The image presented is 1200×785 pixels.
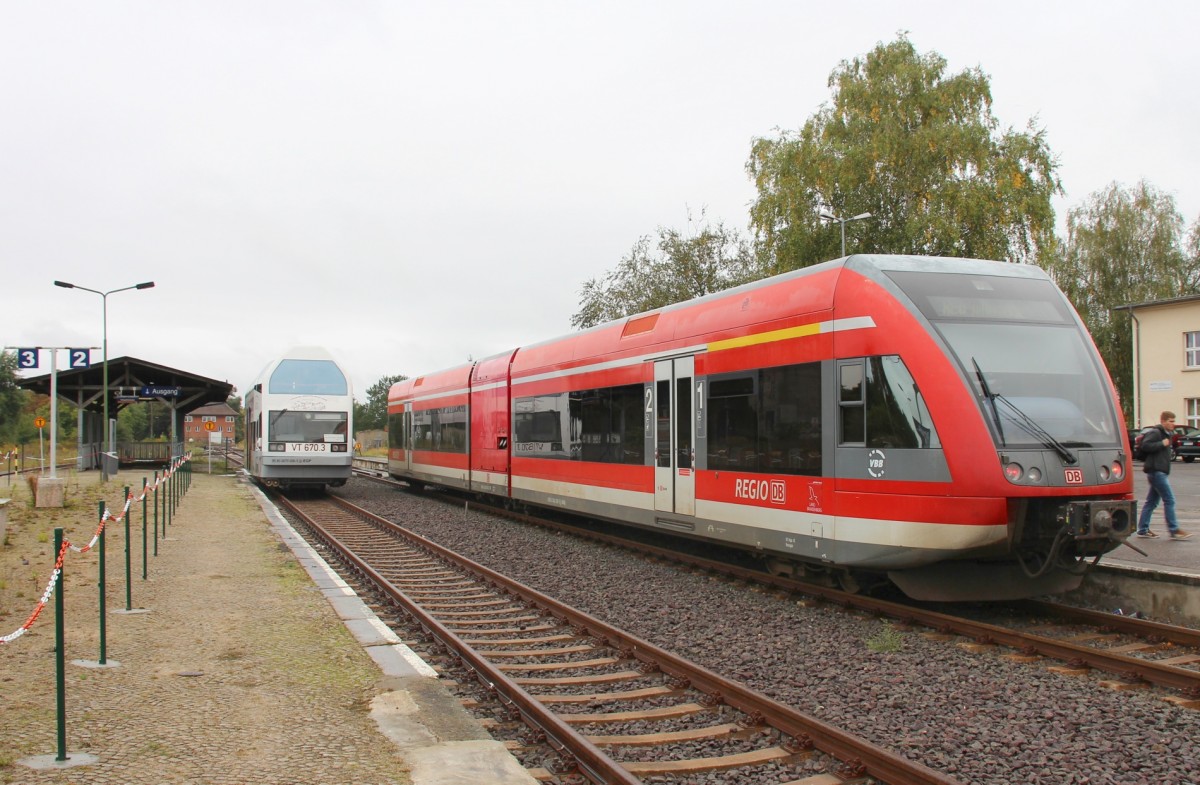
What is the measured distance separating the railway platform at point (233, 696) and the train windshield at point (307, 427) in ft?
38.3

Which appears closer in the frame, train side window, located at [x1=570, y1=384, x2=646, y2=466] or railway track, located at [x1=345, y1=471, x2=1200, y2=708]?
railway track, located at [x1=345, y1=471, x2=1200, y2=708]

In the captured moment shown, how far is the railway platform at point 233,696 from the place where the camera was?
179 inches

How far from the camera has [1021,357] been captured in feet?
25.6

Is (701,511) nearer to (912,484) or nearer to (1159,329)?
(912,484)

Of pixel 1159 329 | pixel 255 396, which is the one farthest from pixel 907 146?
pixel 255 396

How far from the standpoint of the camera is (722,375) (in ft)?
33.6

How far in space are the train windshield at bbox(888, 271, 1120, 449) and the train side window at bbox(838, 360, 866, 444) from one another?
2.58ft

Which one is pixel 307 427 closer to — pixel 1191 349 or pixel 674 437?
pixel 674 437

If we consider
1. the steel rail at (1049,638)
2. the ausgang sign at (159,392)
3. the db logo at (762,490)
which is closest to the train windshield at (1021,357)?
the steel rail at (1049,638)

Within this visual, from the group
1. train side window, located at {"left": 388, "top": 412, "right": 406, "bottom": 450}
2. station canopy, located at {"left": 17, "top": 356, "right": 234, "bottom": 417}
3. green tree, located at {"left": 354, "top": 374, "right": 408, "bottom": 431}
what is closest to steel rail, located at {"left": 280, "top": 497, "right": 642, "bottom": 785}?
train side window, located at {"left": 388, "top": 412, "right": 406, "bottom": 450}

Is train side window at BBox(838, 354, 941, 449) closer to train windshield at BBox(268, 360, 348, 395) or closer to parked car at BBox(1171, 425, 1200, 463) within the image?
train windshield at BBox(268, 360, 348, 395)

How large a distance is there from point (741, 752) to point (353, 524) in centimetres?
1373

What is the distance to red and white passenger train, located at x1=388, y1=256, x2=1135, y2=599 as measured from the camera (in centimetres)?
733

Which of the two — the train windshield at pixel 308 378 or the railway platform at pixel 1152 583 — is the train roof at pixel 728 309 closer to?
the railway platform at pixel 1152 583
